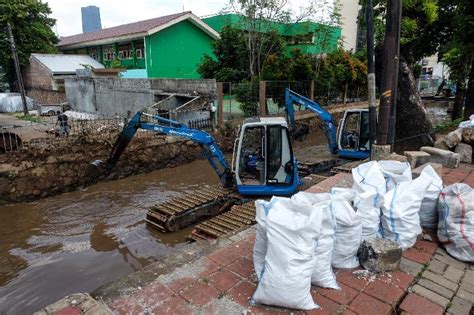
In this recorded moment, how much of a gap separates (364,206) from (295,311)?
1.18m

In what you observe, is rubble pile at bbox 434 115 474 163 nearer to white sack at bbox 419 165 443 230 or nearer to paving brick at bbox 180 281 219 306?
white sack at bbox 419 165 443 230

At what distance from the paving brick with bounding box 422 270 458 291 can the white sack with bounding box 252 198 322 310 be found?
1.22 metres

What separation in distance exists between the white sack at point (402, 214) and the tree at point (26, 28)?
1032 inches

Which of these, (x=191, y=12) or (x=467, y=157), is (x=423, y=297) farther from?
(x=191, y=12)

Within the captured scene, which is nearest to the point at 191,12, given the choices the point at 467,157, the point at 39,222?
the point at 39,222

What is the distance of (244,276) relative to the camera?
2.90 metres

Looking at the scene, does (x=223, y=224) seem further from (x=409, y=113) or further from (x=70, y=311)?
Answer: (x=409, y=113)

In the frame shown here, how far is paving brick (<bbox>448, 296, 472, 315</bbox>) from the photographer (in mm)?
2501

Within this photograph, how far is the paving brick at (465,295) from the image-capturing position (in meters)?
2.65

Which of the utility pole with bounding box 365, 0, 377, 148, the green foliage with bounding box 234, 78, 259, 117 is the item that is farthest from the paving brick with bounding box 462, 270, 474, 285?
the green foliage with bounding box 234, 78, 259, 117

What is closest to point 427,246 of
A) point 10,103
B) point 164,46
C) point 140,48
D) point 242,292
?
point 242,292

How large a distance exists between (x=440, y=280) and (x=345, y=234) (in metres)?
0.99

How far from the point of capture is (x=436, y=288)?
9.08ft

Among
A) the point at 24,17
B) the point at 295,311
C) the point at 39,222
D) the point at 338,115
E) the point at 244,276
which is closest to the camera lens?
the point at 295,311
